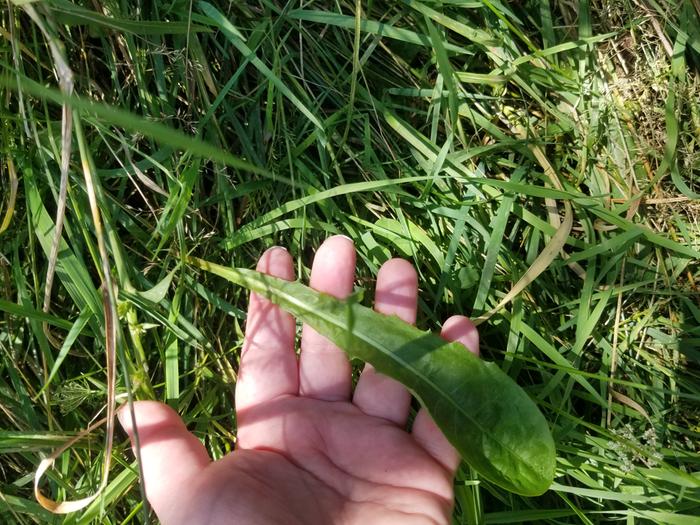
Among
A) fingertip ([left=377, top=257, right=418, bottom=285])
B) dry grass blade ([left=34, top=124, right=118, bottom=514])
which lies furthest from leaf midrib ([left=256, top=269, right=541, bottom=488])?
dry grass blade ([left=34, top=124, right=118, bottom=514])

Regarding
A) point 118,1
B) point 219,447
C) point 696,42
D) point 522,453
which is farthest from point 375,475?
point 696,42

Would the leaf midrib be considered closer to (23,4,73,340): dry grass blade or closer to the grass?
the grass

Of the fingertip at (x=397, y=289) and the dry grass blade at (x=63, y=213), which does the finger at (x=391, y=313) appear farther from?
the dry grass blade at (x=63, y=213)

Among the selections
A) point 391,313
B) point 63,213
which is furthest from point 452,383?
point 63,213

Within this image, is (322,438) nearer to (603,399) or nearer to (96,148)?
(603,399)

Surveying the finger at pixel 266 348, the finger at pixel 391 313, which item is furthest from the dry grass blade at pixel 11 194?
the finger at pixel 391 313
